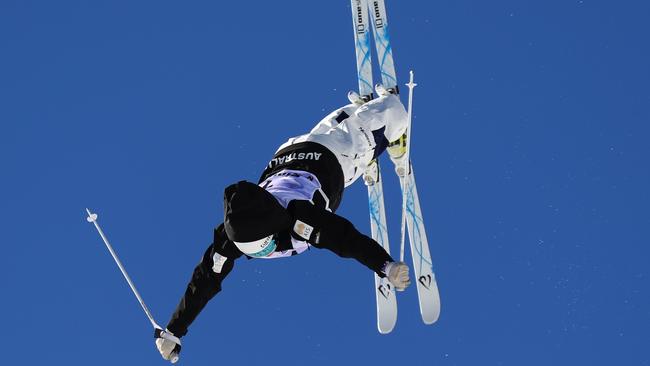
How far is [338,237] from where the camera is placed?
6703 millimetres

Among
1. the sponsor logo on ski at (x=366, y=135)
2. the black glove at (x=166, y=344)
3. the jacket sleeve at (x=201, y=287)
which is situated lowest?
the black glove at (x=166, y=344)

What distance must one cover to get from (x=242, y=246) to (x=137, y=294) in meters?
0.86

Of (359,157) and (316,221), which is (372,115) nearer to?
(359,157)

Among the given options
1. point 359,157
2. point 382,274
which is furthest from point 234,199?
point 359,157

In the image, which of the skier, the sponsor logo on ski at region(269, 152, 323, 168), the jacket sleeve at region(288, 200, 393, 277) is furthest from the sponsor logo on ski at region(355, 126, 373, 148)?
the jacket sleeve at region(288, 200, 393, 277)

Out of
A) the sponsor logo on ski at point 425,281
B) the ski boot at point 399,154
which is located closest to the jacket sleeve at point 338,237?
the ski boot at point 399,154

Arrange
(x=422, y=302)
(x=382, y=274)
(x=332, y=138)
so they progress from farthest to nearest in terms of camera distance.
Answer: (x=422, y=302) < (x=332, y=138) < (x=382, y=274)

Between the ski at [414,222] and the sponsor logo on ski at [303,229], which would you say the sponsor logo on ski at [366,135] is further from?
the sponsor logo on ski at [303,229]

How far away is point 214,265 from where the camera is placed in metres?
7.18

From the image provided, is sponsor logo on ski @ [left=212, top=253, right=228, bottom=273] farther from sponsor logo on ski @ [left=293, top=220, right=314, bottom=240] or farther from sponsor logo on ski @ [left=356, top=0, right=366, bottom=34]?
sponsor logo on ski @ [left=356, top=0, right=366, bottom=34]

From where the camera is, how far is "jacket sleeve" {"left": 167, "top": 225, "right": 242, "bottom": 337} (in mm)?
7180

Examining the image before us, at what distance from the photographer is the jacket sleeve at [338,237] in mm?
6605

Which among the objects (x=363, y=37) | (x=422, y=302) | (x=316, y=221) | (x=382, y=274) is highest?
(x=363, y=37)

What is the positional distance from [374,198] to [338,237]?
2763 mm
